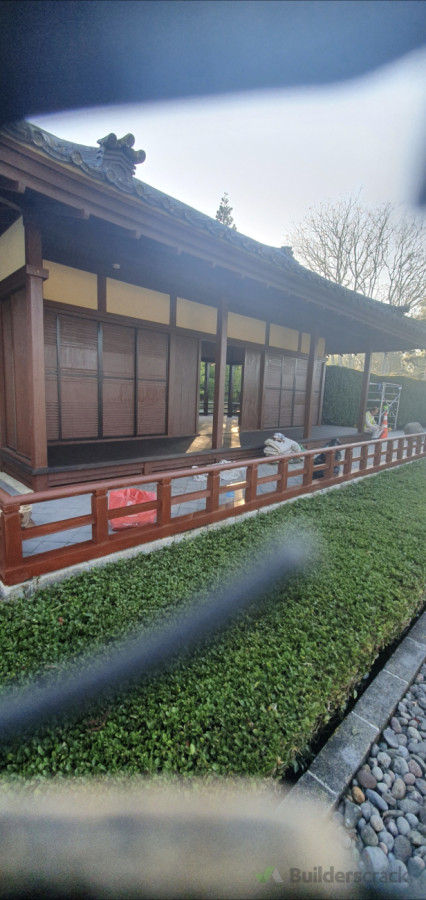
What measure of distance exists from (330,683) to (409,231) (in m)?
21.7

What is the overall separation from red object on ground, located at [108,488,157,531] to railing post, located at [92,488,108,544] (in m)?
0.39

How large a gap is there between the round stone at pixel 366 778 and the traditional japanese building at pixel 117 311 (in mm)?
3444

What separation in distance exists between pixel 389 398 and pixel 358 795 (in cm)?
1535

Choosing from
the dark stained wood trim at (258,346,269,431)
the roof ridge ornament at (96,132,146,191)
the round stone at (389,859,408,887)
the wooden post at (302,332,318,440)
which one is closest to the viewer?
the round stone at (389,859,408,887)

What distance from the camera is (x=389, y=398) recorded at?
589 inches

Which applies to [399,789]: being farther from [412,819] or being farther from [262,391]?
[262,391]

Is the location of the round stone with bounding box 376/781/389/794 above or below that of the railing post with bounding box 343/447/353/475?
below

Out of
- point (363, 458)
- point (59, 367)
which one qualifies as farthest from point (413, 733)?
point (59, 367)

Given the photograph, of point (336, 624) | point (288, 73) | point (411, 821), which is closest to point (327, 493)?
point (336, 624)

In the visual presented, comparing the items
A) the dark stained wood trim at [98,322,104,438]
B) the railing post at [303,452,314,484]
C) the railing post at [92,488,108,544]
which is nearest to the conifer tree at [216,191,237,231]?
the dark stained wood trim at [98,322,104,438]

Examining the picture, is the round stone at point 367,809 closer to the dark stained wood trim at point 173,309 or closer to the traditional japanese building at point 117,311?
the traditional japanese building at point 117,311

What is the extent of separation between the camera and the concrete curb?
1472 mm

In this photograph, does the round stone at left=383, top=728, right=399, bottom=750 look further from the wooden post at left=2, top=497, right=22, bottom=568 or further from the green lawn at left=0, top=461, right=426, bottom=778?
the wooden post at left=2, top=497, right=22, bottom=568

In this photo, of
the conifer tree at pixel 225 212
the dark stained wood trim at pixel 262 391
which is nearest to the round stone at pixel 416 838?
the dark stained wood trim at pixel 262 391
